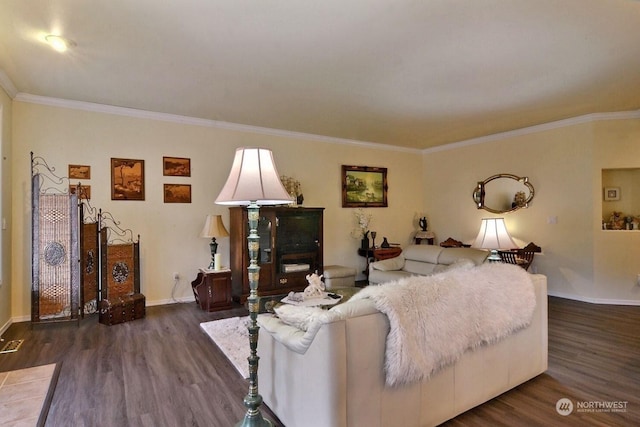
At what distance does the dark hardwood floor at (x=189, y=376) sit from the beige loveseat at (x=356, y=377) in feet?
0.56

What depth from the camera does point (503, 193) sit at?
19.4 ft

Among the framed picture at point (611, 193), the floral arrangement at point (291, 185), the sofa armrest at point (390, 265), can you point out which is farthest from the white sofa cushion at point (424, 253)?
the framed picture at point (611, 193)

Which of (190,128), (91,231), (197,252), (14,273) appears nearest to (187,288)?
(197,252)

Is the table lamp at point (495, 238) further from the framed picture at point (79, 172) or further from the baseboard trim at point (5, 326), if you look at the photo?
the baseboard trim at point (5, 326)

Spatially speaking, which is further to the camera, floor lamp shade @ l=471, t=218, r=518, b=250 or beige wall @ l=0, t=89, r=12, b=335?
beige wall @ l=0, t=89, r=12, b=335

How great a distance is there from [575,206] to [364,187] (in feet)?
10.9

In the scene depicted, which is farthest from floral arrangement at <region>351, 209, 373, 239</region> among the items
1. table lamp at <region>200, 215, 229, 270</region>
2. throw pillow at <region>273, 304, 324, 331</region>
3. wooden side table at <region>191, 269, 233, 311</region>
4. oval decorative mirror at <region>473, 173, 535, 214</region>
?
throw pillow at <region>273, 304, 324, 331</region>

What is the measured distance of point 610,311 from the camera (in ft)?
14.4

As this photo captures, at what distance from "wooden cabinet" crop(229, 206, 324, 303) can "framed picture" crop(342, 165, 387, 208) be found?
1.16 metres

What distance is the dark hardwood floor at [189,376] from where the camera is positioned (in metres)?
2.12

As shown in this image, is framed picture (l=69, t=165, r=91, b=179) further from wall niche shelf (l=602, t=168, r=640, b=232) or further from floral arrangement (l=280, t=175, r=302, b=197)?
wall niche shelf (l=602, t=168, r=640, b=232)

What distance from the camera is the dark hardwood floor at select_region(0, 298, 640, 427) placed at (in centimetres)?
212

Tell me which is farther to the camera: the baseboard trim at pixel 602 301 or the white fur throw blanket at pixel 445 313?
the baseboard trim at pixel 602 301

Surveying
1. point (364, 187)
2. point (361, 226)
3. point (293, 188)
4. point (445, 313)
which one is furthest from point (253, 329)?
point (364, 187)
